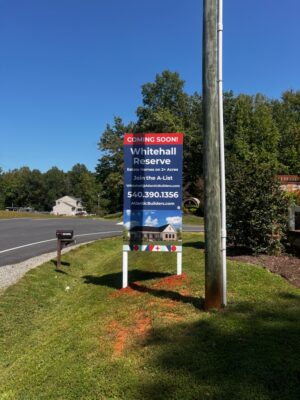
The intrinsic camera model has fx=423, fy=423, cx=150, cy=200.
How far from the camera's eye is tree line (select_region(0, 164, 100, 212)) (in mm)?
137625

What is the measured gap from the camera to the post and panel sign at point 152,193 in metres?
8.12

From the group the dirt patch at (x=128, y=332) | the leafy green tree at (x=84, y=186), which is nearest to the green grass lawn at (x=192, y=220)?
the dirt patch at (x=128, y=332)

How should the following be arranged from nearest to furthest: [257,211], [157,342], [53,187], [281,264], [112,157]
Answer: [157,342], [281,264], [257,211], [112,157], [53,187]

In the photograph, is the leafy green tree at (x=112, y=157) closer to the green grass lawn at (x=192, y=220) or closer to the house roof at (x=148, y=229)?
the green grass lawn at (x=192, y=220)

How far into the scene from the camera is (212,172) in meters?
5.80

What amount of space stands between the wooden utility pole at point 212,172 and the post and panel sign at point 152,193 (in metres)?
2.31

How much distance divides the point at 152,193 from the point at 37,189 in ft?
451

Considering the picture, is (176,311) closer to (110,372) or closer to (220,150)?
(110,372)

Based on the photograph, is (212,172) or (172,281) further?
(172,281)

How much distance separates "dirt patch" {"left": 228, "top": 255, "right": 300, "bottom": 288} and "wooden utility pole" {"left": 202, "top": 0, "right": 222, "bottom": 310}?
7.24ft

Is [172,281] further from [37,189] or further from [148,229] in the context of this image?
[37,189]

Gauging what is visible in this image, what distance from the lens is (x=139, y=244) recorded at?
26.6 ft

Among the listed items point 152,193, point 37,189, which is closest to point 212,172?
point 152,193

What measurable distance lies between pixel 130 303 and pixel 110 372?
2.49 metres
